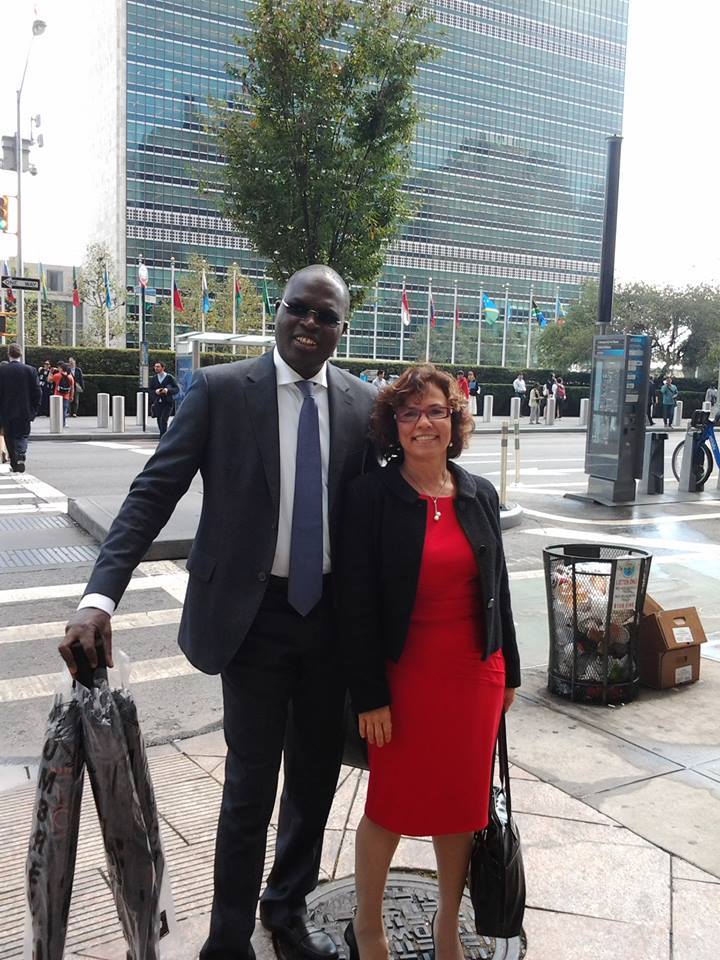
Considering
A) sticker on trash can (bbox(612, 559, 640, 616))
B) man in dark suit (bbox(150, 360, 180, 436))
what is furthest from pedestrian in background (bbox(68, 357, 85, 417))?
sticker on trash can (bbox(612, 559, 640, 616))

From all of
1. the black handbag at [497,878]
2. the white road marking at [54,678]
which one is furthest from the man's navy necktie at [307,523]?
the white road marking at [54,678]

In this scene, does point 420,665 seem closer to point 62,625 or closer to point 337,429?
point 337,429

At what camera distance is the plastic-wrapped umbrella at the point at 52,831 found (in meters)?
2.03

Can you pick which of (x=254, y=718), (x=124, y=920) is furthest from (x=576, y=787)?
(x=124, y=920)

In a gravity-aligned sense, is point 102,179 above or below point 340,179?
above

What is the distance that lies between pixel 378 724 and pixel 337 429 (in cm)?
85

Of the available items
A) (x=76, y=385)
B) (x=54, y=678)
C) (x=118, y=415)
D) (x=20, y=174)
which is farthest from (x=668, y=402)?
(x=54, y=678)

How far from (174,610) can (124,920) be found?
15.0 ft

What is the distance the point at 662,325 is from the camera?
45406mm

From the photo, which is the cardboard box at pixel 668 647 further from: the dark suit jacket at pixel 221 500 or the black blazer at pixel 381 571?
the dark suit jacket at pixel 221 500

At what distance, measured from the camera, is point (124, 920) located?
2.11 metres

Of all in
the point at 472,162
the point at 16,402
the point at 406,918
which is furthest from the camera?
the point at 472,162

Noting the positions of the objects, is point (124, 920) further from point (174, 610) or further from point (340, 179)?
point (340, 179)

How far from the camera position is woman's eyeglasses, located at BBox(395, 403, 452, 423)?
239 cm
